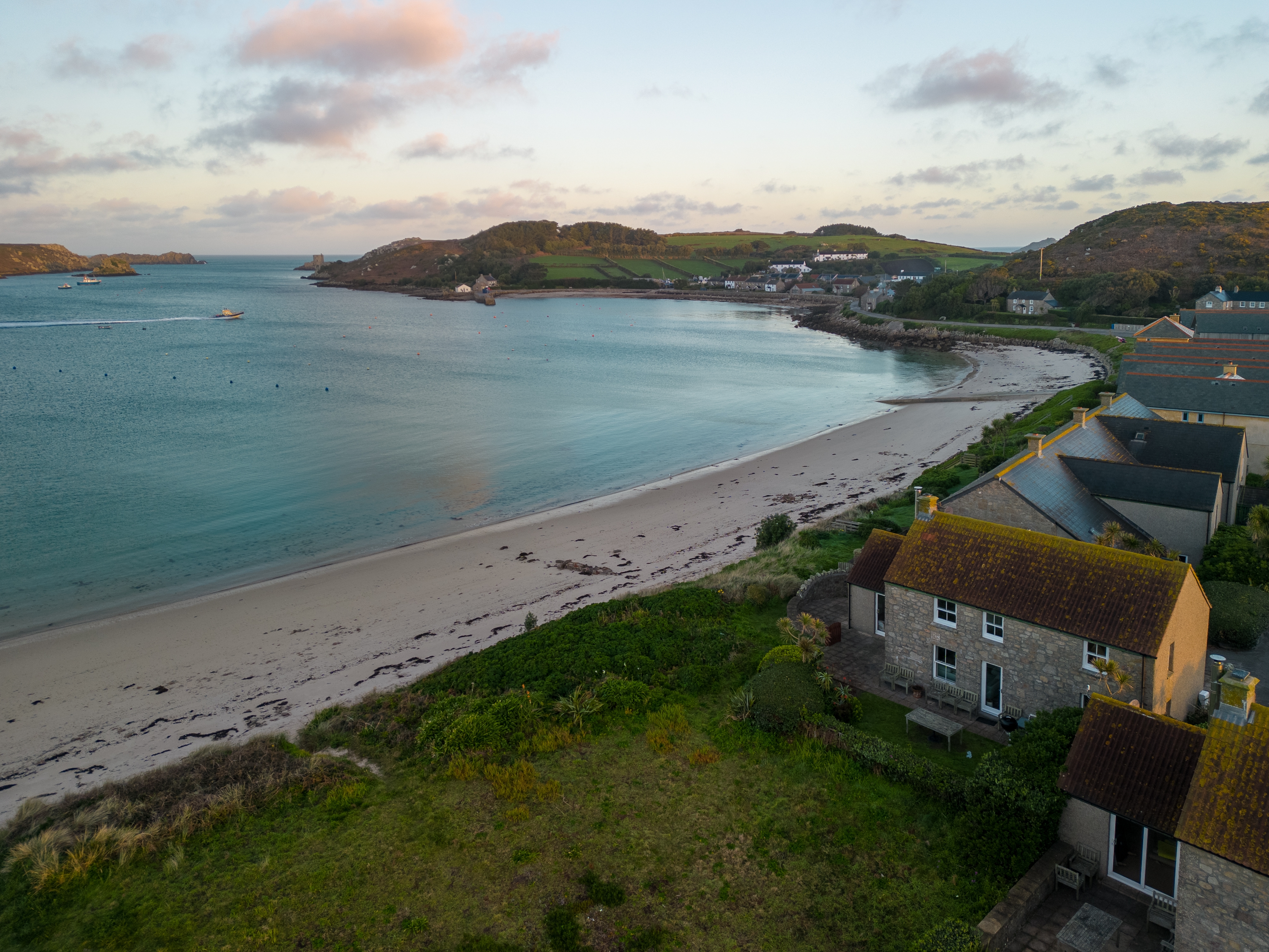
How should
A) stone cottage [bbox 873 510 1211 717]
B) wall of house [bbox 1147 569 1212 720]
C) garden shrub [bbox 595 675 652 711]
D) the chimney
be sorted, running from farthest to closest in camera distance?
garden shrub [bbox 595 675 652 711], stone cottage [bbox 873 510 1211 717], wall of house [bbox 1147 569 1212 720], the chimney

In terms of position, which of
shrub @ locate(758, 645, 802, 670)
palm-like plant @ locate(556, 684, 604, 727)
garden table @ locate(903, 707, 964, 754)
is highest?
shrub @ locate(758, 645, 802, 670)

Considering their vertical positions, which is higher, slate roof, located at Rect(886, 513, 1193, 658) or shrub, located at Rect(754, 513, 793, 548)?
slate roof, located at Rect(886, 513, 1193, 658)

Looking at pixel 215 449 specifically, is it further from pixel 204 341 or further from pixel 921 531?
pixel 204 341

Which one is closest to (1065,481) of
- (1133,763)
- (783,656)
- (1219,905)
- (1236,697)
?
(783,656)

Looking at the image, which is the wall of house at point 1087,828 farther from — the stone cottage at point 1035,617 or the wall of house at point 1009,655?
the wall of house at point 1009,655

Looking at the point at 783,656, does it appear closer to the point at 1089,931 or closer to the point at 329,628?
the point at 1089,931

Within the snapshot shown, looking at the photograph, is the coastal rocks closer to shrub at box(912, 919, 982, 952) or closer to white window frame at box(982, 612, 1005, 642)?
white window frame at box(982, 612, 1005, 642)

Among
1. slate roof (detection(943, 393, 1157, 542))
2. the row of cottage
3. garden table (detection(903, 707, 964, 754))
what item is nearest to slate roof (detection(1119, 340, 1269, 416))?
the row of cottage

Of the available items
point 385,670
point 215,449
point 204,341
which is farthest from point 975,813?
point 204,341
